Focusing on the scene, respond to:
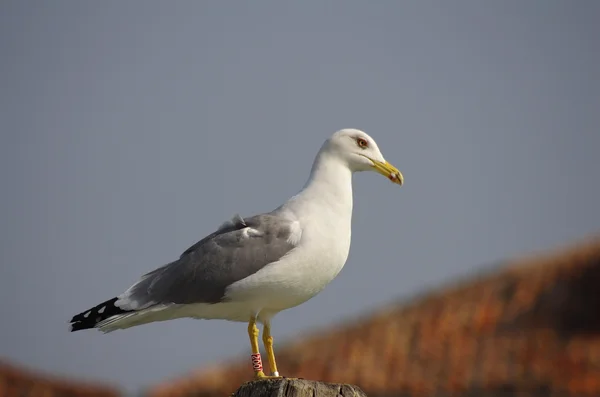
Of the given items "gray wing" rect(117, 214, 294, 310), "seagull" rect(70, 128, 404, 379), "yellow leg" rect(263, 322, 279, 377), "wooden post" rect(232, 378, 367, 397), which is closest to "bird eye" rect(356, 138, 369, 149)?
"seagull" rect(70, 128, 404, 379)

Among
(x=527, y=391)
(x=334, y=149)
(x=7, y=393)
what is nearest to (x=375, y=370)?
(x=527, y=391)

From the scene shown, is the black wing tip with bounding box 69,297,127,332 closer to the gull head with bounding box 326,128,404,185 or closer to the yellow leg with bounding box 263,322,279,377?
the yellow leg with bounding box 263,322,279,377

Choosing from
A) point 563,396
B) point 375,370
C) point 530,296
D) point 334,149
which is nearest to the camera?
point 334,149

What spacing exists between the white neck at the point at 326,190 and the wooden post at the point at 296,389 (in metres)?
1.54

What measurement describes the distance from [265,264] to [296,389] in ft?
4.09

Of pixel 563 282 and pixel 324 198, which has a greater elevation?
pixel 563 282

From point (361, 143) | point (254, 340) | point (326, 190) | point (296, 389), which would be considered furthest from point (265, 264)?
point (361, 143)

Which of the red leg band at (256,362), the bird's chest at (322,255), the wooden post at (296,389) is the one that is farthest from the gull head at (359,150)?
the wooden post at (296,389)

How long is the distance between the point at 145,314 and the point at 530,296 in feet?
→ 42.3

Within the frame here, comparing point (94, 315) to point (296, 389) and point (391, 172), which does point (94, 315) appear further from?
point (391, 172)

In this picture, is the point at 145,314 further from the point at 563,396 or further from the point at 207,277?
the point at 563,396

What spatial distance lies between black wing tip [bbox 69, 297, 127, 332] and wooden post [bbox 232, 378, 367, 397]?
1.61 metres

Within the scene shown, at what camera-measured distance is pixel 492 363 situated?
16.1 meters

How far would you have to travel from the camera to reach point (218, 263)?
6.76 metres
